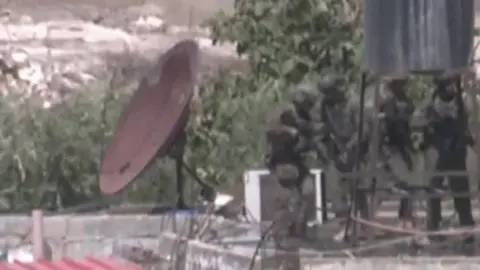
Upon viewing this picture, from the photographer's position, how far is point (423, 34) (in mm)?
5566

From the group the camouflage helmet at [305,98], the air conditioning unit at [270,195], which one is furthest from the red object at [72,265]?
the camouflage helmet at [305,98]

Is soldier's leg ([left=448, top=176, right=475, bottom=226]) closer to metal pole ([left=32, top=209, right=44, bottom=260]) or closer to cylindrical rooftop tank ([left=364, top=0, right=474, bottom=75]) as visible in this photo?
cylindrical rooftop tank ([left=364, top=0, right=474, bottom=75])

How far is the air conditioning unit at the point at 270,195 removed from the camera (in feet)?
20.7

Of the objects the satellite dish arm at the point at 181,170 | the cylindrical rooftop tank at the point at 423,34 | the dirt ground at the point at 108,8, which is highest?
the dirt ground at the point at 108,8

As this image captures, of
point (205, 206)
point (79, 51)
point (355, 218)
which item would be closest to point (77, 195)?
point (205, 206)

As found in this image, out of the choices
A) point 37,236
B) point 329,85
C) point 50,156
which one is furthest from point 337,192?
point 50,156

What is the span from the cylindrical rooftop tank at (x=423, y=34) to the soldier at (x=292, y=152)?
689 mm

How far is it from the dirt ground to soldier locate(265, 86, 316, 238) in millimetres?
6522

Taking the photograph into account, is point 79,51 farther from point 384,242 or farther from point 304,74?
point 384,242

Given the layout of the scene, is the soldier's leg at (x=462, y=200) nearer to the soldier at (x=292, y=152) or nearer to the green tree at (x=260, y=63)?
the soldier at (x=292, y=152)

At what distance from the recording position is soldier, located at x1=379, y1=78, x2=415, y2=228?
250 inches

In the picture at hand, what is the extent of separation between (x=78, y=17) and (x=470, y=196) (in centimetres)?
756

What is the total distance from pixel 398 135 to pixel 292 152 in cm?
69

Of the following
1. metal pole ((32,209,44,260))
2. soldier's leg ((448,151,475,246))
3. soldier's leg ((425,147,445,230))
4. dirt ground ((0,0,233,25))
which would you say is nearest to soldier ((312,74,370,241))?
soldier's leg ((425,147,445,230))
